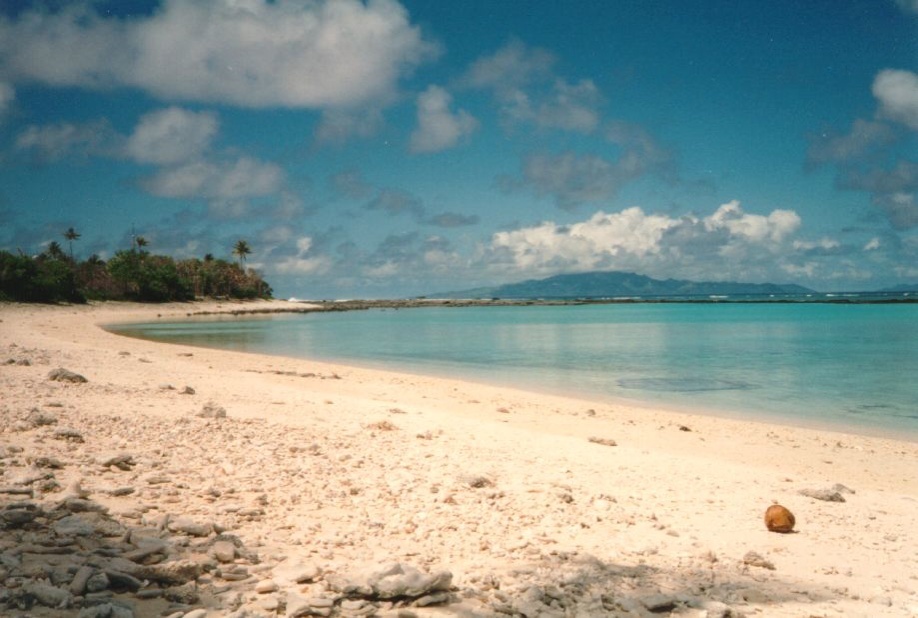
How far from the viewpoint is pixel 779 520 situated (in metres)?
6.95

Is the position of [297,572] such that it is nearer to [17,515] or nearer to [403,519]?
[403,519]

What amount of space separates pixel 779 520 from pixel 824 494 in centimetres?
230

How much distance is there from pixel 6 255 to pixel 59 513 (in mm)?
81052

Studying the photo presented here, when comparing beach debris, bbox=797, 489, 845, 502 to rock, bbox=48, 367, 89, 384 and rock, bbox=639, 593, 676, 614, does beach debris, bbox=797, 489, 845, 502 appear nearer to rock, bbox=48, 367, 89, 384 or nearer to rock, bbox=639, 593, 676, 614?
rock, bbox=639, 593, 676, 614

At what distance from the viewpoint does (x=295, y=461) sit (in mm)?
8047

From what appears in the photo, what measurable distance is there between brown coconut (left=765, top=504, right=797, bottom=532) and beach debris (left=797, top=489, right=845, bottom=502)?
6.81 feet

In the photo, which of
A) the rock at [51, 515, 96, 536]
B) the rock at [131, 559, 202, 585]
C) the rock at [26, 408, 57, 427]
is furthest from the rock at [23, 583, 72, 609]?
the rock at [26, 408, 57, 427]

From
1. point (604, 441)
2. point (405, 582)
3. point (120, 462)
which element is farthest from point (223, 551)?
point (604, 441)

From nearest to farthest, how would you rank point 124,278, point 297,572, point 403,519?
point 297,572 → point 403,519 → point 124,278

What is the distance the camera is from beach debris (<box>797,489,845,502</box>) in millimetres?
8586

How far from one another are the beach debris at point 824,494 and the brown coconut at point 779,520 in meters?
2.08

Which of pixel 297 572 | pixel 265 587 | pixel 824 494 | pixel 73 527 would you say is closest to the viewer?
pixel 265 587

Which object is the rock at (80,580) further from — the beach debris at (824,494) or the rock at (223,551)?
the beach debris at (824,494)

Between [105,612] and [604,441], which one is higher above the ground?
[105,612]
